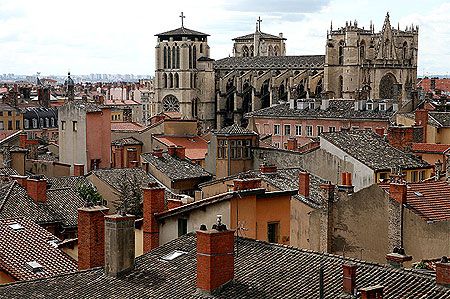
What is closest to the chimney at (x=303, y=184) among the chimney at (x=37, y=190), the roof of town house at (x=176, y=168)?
the chimney at (x=37, y=190)

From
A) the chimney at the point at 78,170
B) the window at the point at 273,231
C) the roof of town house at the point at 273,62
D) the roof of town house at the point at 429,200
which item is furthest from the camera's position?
the roof of town house at the point at 273,62

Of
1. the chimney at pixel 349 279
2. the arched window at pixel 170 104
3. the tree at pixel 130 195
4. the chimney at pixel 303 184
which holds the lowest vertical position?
the arched window at pixel 170 104

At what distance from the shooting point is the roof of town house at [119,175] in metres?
45.4

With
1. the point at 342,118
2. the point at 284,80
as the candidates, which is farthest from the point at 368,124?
the point at 284,80

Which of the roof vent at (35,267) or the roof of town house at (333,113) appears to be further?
the roof of town house at (333,113)

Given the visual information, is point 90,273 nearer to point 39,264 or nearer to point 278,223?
point 39,264

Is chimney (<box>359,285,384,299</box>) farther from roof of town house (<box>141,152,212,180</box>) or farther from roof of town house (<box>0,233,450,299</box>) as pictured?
roof of town house (<box>141,152,212,180</box>)

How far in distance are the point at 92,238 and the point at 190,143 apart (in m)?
41.8

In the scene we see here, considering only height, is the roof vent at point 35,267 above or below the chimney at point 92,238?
below

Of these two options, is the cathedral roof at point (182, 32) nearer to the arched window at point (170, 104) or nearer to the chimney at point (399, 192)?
the arched window at point (170, 104)

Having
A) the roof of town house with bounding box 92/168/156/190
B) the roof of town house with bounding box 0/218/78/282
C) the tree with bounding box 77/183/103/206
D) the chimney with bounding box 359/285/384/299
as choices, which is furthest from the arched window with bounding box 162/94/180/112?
the chimney with bounding box 359/285/384/299

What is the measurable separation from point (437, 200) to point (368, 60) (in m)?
87.8

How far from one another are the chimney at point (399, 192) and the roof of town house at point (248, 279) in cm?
733

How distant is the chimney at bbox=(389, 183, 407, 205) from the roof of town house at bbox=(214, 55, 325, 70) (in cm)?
9606
